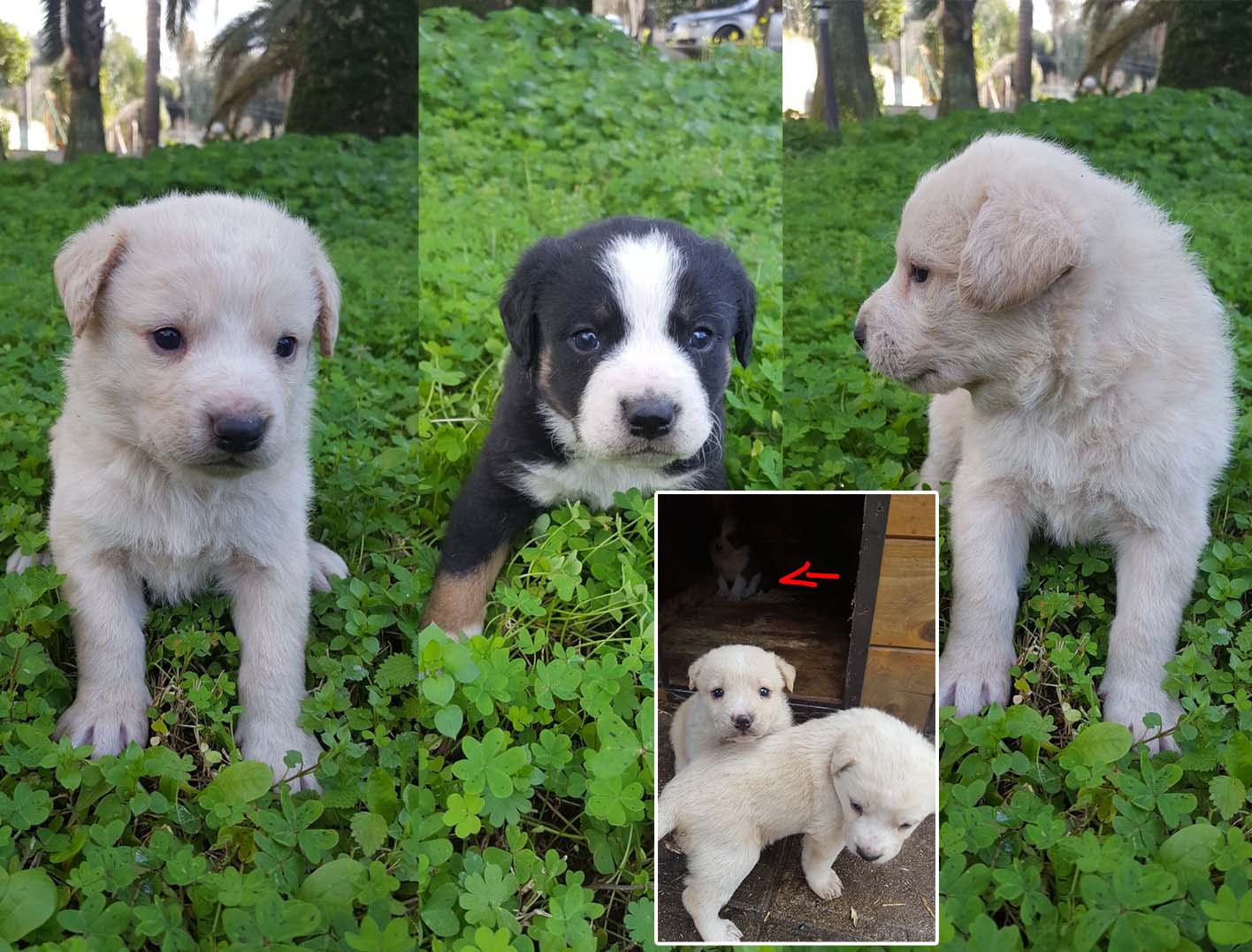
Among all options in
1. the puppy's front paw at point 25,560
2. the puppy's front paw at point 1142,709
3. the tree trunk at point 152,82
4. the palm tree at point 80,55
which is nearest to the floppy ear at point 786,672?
the puppy's front paw at point 1142,709

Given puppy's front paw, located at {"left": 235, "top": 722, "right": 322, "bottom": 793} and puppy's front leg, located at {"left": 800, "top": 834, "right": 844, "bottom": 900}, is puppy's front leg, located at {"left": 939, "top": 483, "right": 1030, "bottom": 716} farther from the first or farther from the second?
puppy's front paw, located at {"left": 235, "top": 722, "right": 322, "bottom": 793}

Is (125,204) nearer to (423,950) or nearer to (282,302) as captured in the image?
(282,302)

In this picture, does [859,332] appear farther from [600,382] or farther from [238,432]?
[238,432]

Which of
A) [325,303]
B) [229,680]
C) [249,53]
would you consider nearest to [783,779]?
[229,680]

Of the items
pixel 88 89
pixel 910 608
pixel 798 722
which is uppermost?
pixel 88 89

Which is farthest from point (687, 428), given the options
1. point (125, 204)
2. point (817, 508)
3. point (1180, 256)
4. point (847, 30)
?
point (125, 204)

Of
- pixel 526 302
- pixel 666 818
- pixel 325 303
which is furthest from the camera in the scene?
pixel 526 302

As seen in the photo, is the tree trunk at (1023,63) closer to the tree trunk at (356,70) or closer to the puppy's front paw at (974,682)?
the puppy's front paw at (974,682)
